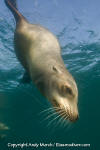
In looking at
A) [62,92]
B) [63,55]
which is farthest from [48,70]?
[63,55]

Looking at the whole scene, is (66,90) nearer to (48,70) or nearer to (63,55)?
(48,70)

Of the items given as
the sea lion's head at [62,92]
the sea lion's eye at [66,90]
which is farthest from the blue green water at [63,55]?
the sea lion's eye at [66,90]

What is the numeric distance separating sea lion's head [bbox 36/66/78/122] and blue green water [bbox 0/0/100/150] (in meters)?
0.24

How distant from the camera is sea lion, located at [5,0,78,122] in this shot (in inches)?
113

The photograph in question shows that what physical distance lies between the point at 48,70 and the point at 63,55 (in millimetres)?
9901

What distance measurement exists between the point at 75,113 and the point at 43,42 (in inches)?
86.0

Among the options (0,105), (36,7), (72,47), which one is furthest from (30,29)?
(0,105)

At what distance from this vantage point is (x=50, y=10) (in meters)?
9.42

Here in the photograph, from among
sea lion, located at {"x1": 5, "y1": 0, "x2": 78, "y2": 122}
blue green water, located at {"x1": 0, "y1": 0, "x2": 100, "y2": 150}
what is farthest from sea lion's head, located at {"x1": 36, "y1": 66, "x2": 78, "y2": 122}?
blue green water, located at {"x1": 0, "y1": 0, "x2": 100, "y2": 150}

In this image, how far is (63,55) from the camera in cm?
1314

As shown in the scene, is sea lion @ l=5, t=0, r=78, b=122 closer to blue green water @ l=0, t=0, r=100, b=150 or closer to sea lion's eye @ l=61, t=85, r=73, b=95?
sea lion's eye @ l=61, t=85, r=73, b=95

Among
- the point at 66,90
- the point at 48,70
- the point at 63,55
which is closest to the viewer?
the point at 66,90

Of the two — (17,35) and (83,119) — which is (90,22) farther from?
(83,119)

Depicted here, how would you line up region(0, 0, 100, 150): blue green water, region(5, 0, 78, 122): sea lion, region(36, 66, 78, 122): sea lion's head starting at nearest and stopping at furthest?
1. region(36, 66, 78, 122): sea lion's head
2. region(5, 0, 78, 122): sea lion
3. region(0, 0, 100, 150): blue green water
